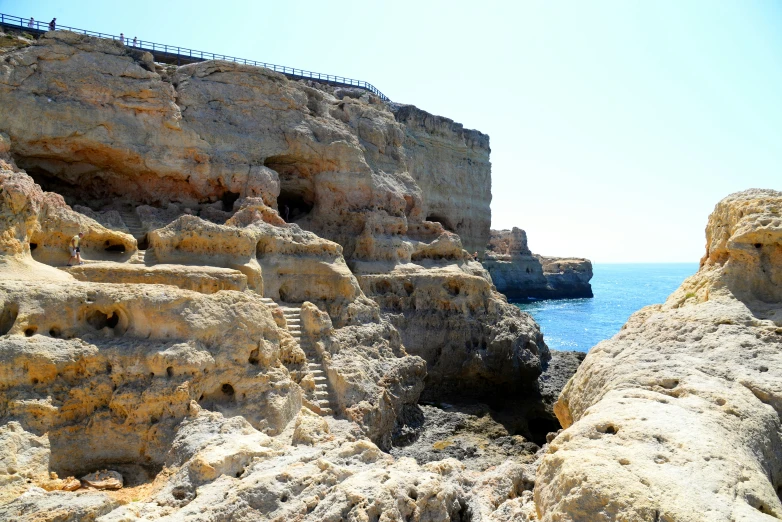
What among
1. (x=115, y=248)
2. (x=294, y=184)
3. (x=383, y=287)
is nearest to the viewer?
(x=115, y=248)

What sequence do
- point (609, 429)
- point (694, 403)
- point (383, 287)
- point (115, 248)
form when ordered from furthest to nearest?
point (383, 287) → point (115, 248) → point (694, 403) → point (609, 429)

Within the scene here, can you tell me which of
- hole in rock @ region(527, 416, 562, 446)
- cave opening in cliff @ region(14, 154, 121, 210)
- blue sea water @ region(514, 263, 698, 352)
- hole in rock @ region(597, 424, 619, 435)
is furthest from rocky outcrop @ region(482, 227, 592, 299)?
hole in rock @ region(597, 424, 619, 435)

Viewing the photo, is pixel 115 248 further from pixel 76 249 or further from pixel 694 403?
pixel 694 403

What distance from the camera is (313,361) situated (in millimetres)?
15461

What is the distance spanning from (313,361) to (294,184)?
1315 centimetres

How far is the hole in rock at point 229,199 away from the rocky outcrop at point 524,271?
43.1 metres

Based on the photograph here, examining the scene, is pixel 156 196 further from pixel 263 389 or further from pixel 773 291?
pixel 773 291

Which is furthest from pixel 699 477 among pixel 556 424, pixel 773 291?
pixel 556 424

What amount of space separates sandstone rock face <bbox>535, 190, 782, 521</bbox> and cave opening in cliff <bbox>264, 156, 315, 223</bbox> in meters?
18.3

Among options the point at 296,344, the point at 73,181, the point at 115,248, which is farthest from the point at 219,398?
the point at 73,181

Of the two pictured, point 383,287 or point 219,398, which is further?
point 383,287

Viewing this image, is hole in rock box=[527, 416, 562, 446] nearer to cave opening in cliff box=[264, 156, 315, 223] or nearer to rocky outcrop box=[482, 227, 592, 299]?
cave opening in cliff box=[264, 156, 315, 223]

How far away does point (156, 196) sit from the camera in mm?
22922

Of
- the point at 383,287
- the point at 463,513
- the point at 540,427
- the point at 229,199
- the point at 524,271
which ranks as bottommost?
the point at 540,427
